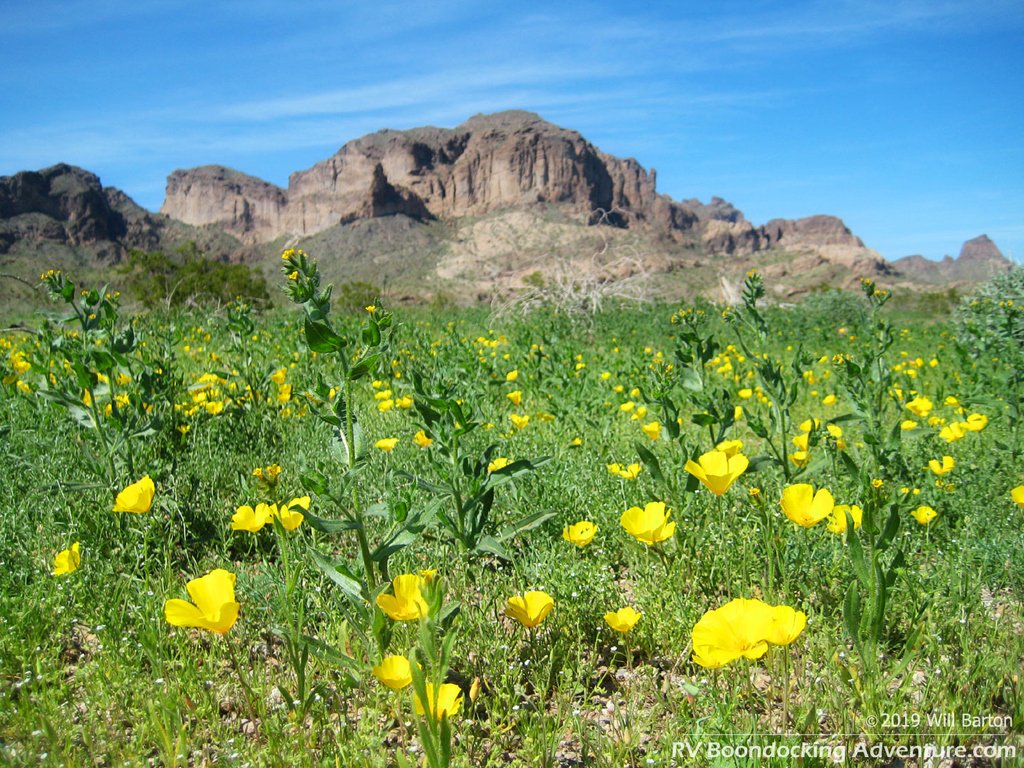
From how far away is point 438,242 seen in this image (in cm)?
9100

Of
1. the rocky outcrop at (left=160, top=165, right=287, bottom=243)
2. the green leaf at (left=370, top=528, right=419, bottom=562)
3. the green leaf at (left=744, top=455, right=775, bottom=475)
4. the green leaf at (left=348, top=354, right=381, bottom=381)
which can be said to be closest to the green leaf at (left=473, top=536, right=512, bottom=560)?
the green leaf at (left=370, top=528, right=419, bottom=562)

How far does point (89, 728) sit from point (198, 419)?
2.67 metres

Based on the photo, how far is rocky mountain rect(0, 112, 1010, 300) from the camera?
73438mm

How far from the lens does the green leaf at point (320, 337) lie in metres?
1.78

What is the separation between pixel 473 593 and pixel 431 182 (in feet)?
402

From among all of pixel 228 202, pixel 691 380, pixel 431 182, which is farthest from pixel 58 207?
pixel 691 380

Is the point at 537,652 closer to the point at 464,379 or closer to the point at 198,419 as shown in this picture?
the point at 198,419

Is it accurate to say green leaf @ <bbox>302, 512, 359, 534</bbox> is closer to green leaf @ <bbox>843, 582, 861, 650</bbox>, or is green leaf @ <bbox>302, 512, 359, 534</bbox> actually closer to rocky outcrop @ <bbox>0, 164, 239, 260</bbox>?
green leaf @ <bbox>843, 582, 861, 650</bbox>

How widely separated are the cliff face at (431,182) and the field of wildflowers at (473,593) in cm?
10365

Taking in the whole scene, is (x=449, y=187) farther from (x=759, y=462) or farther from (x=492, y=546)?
(x=492, y=546)

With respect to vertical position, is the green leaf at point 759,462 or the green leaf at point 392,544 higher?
the green leaf at point 759,462

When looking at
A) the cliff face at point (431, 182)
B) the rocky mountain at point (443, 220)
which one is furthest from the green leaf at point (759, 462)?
the cliff face at point (431, 182)

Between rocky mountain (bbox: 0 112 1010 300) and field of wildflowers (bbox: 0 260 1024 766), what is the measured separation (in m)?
47.2

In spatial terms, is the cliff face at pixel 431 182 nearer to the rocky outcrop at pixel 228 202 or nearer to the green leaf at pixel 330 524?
the rocky outcrop at pixel 228 202
